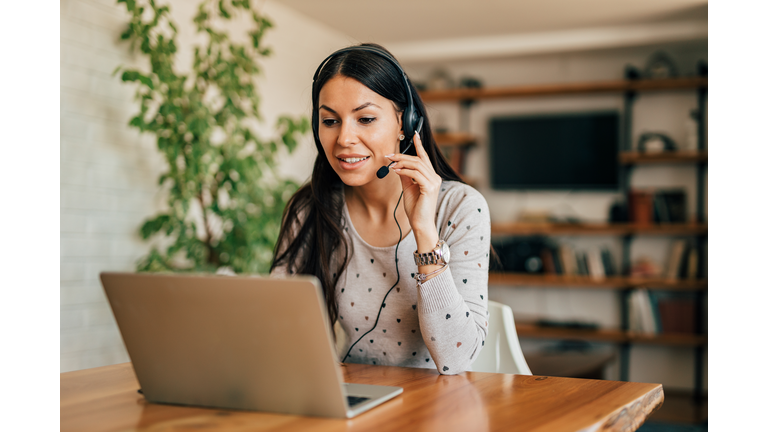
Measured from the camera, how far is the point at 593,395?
87cm

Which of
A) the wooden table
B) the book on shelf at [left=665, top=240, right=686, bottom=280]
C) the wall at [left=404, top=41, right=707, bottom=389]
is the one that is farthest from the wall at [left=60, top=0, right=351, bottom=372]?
the book on shelf at [left=665, top=240, right=686, bottom=280]

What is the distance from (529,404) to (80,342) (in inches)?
89.8

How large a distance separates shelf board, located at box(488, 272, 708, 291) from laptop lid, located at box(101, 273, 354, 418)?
139 inches

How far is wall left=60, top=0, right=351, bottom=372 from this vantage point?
96.7 inches

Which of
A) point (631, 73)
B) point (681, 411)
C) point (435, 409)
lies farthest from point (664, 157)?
point (435, 409)

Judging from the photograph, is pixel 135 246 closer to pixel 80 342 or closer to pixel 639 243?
pixel 80 342

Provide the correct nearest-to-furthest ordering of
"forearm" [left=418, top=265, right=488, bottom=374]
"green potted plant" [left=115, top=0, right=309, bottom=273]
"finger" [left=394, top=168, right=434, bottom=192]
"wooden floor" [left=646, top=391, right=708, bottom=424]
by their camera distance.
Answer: "forearm" [left=418, top=265, right=488, bottom=374], "finger" [left=394, top=168, right=434, bottom=192], "green potted plant" [left=115, top=0, right=309, bottom=273], "wooden floor" [left=646, top=391, right=708, bottom=424]

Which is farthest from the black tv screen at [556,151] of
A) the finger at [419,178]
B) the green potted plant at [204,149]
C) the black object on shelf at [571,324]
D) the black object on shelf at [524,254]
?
the finger at [419,178]

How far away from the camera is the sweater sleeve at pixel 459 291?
105 cm

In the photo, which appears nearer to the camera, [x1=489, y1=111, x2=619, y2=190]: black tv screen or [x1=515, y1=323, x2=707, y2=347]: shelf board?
[x1=515, y1=323, x2=707, y2=347]: shelf board

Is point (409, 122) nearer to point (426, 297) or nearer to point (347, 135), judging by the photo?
point (347, 135)

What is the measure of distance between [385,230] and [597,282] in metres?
3.35

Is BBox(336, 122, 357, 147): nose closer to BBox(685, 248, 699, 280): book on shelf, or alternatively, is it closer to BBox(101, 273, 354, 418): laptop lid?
BBox(101, 273, 354, 418): laptop lid
